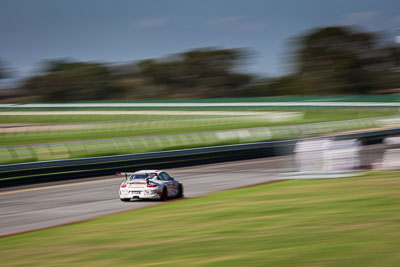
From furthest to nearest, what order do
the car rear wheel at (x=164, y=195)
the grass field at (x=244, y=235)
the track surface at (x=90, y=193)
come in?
the car rear wheel at (x=164, y=195) < the track surface at (x=90, y=193) < the grass field at (x=244, y=235)

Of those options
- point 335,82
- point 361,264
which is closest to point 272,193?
point 361,264

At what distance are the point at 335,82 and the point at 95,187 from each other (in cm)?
5692

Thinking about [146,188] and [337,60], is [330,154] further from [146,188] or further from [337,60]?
[337,60]

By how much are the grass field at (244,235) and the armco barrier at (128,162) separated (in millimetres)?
5867

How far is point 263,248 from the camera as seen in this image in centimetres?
727

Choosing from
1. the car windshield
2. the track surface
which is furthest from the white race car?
the track surface

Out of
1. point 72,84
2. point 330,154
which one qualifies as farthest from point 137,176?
point 72,84

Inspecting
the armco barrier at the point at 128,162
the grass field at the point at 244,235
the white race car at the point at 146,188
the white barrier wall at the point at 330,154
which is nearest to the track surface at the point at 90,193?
the white race car at the point at 146,188

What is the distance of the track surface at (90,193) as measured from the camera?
41.9ft

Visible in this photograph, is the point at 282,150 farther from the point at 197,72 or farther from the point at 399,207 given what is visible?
the point at 197,72

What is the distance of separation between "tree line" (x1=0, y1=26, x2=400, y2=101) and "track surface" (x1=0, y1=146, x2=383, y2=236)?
4128cm

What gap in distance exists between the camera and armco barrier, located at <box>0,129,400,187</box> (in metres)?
19.4

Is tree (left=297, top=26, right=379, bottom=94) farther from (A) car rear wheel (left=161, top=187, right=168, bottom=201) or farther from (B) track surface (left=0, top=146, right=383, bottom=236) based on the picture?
(A) car rear wheel (left=161, top=187, right=168, bottom=201)

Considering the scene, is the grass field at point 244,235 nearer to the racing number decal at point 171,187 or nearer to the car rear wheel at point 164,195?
the car rear wheel at point 164,195
